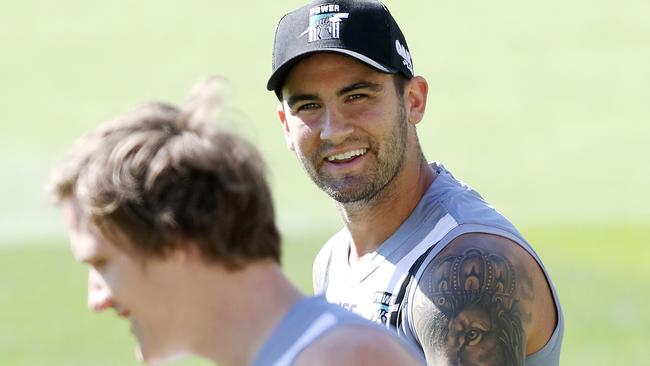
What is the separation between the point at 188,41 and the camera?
29672mm

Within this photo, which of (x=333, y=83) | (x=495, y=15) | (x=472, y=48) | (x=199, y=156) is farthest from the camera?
(x=495, y=15)

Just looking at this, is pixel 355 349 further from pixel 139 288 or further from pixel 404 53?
pixel 404 53

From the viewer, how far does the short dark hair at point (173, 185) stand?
2.61m

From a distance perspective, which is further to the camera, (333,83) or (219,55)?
(219,55)

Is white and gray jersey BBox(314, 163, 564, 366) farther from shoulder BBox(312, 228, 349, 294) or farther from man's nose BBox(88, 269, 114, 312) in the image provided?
man's nose BBox(88, 269, 114, 312)

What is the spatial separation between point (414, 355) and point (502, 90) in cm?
2405

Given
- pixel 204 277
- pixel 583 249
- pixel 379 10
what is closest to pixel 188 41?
pixel 583 249

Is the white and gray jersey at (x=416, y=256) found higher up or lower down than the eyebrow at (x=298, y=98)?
lower down

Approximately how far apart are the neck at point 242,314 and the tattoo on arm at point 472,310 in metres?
1.42

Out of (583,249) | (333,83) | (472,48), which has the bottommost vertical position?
(583,249)

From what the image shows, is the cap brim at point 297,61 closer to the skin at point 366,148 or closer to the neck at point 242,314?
the skin at point 366,148

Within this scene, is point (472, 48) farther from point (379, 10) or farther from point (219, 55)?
point (379, 10)

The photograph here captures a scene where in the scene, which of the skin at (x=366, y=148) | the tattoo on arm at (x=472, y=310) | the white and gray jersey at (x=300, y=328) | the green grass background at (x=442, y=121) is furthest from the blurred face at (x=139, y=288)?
the green grass background at (x=442, y=121)

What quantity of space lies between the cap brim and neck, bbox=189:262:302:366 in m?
1.94
